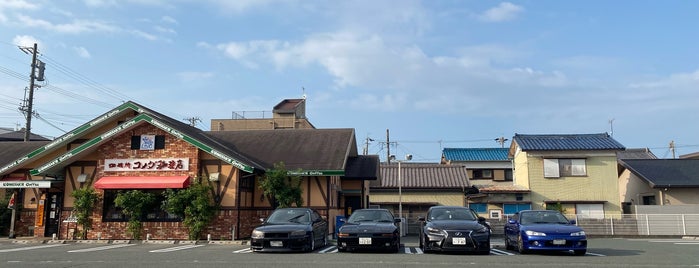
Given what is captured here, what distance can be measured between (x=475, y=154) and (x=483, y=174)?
2.79 metres

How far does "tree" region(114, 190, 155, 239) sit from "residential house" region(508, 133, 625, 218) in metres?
22.0

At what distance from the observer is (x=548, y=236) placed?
42.3ft

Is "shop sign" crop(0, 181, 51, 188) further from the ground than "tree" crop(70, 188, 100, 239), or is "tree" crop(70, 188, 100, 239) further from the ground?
"shop sign" crop(0, 181, 51, 188)

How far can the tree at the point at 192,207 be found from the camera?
18516 millimetres

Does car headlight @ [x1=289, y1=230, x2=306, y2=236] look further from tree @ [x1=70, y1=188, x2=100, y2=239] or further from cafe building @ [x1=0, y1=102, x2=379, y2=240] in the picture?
tree @ [x1=70, y1=188, x2=100, y2=239]

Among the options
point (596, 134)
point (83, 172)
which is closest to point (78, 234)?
point (83, 172)

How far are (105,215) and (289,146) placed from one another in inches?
337

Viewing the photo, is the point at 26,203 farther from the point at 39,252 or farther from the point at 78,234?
the point at 39,252

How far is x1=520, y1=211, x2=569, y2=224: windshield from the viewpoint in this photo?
14227 millimetres

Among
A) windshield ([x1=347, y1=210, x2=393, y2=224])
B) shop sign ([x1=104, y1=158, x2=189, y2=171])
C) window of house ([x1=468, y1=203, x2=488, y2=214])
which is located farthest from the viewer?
window of house ([x1=468, y1=203, x2=488, y2=214])

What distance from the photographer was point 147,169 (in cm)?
1972

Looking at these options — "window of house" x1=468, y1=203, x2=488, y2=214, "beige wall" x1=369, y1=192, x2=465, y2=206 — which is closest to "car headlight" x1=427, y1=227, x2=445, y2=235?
"beige wall" x1=369, y1=192, x2=465, y2=206

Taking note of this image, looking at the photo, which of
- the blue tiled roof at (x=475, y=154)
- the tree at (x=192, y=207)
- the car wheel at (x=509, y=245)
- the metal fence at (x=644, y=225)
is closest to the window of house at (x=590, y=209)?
the metal fence at (x=644, y=225)

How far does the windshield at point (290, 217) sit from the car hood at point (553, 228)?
6.03m
